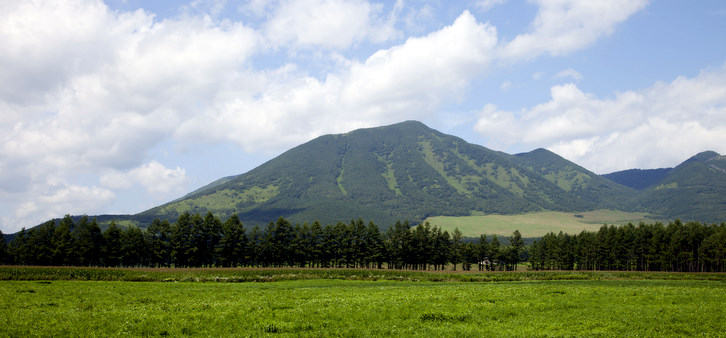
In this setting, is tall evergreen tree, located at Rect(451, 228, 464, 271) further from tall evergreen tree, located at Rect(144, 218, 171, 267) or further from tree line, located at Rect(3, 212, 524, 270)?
tall evergreen tree, located at Rect(144, 218, 171, 267)

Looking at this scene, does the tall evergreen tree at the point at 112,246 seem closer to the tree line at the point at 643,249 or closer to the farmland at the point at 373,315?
the farmland at the point at 373,315

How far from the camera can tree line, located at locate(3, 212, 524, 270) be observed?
359 ft

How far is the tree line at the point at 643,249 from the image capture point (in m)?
122

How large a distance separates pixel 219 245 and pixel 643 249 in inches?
5455

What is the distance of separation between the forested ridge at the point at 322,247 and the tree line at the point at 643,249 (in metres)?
0.30

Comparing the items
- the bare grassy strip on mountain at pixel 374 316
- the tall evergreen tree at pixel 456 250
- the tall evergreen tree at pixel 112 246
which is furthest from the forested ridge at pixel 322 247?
the bare grassy strip on mountain at pixel 374 316

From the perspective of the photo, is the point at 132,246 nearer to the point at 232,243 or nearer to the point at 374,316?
the point at 232,243

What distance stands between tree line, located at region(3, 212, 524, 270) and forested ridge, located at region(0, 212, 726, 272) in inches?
10.8

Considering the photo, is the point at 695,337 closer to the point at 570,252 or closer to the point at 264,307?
the point at 264,307

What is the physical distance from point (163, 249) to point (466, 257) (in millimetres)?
108767

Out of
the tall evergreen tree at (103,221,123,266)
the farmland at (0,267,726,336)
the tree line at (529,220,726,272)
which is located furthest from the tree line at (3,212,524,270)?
the farmland at (0,267,726,336)

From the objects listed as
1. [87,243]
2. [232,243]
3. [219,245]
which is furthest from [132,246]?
[232,243]

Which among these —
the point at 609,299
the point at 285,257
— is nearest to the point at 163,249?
the point at 285,257

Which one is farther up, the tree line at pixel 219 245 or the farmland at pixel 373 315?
the farmland at pixel 373 315
